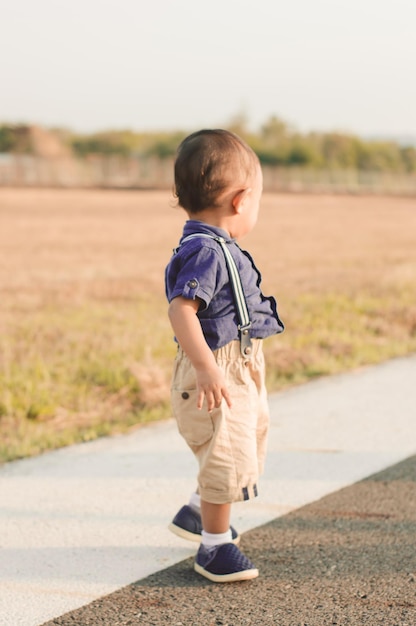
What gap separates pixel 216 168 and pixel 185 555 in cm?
132

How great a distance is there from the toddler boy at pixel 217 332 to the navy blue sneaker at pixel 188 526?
0.49ft

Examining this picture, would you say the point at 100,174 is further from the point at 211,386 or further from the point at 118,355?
the point at 211,386

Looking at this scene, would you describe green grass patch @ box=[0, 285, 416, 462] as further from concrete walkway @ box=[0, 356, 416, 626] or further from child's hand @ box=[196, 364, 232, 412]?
child's hand @ box=[196, 364, 232, 412]

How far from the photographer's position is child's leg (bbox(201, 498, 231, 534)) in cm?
312

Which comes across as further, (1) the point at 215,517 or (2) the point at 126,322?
(2) the point at 126,322

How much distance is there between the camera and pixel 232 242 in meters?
3.08

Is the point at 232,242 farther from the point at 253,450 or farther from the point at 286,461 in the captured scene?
the point at 286,461

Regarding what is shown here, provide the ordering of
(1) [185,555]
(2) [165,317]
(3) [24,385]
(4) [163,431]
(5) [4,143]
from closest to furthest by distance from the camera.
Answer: (1) [185,555], (4) [163,431], (3) [24,385], (2) [165,317], (5) [4,143]

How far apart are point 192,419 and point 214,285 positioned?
44 cm

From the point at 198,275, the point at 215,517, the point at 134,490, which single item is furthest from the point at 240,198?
the point at 134,490

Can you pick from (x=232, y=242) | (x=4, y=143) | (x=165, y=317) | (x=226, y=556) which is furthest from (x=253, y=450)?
(x=4, y=143)

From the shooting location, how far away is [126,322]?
8500 millimetres

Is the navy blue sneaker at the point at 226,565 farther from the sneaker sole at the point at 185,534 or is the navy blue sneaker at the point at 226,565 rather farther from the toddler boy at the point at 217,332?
the sneaker sole at the point at 185,534

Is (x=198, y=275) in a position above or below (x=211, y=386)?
above
